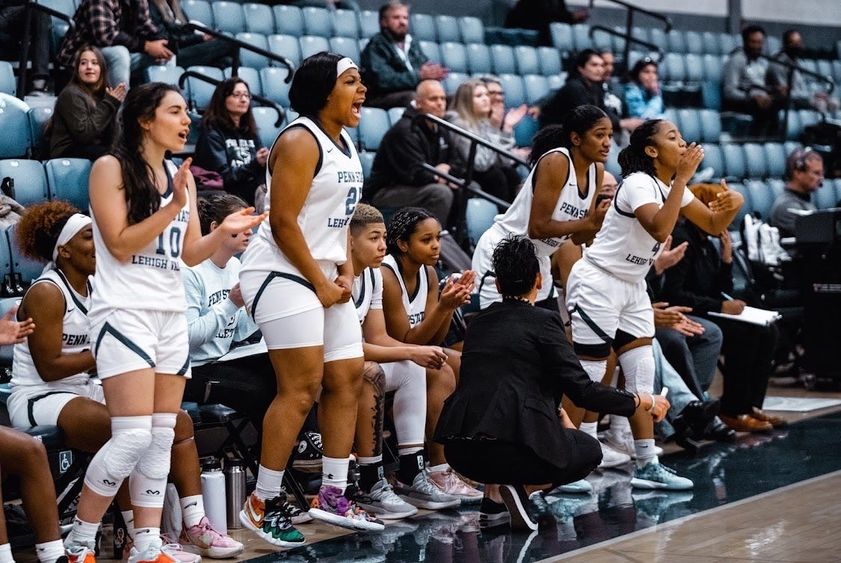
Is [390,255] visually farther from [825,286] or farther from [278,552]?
[825,286]

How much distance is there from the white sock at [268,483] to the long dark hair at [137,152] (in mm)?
1003

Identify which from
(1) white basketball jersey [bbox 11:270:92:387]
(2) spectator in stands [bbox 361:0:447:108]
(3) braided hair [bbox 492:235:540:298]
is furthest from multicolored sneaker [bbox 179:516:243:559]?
(2) spectator in stands [bbox 361:0:447:108]

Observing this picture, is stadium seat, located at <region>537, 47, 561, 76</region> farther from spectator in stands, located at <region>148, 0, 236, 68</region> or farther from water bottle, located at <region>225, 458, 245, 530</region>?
water bottle, located at <region>225, 458, 245, 530</region>

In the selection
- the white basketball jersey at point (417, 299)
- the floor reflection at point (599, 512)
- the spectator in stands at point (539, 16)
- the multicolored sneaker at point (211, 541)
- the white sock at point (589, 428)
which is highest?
the spectator in stands at point (539, 16)

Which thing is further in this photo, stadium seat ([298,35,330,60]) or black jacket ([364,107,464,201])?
stadium seat ([298,35,330,60])

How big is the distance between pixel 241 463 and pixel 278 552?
2.02 ft

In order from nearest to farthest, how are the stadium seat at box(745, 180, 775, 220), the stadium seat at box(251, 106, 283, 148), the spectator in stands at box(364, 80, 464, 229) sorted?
the spectator in stands at box(364, 80, 464, 229) < the stadium seat at box(251, 106, 283, 148) < the stadium seat at box(745, 180, 775, 220)

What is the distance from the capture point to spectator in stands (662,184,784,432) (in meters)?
6.86

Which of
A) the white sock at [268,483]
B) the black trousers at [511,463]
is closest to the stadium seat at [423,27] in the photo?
the black trousers at [511,463]

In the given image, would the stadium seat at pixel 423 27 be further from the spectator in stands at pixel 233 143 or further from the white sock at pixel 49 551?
the white sock at pixel 49 551

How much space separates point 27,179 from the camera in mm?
6398

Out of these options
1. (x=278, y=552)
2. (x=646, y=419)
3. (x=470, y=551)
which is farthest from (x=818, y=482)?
(x=278, y=552)

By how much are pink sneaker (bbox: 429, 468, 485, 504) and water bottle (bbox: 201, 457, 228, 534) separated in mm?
978

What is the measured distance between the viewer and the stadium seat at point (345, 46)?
10.1m
